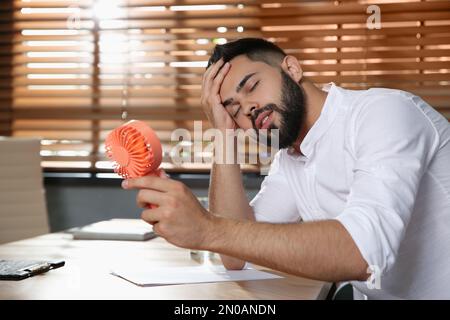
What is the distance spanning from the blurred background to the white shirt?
3.95ft

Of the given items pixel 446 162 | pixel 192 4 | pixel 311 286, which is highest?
pixel 192 4

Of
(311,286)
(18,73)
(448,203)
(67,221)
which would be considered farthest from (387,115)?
(18,73)

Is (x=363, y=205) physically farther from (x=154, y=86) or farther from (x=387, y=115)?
(x=154, y=86)

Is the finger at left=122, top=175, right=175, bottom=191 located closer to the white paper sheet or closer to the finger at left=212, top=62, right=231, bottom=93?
the white paper sheet

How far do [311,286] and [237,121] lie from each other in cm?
47

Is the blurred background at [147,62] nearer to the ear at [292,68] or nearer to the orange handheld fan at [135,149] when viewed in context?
the ear at [292,68]

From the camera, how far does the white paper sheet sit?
1240 millimetres

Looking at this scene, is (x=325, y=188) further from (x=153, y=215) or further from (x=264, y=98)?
(x=153, y=215)

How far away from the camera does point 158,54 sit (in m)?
3.01

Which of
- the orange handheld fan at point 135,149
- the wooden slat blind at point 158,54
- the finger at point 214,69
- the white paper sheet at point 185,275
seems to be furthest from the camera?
the wooden slat blind at point 158,54

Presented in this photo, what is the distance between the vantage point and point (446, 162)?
131 cm

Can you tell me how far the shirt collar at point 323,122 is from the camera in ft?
4.76

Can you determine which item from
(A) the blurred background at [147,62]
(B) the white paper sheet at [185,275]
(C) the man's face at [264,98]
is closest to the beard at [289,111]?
(C) the man's face at [264,98]

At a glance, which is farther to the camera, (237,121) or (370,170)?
(237,121)
